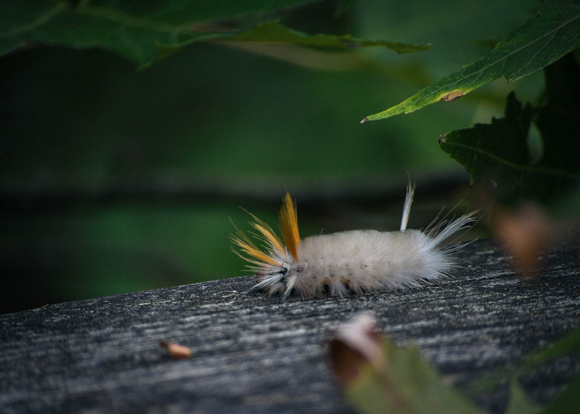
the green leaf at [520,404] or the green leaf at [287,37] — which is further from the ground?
the green leaf at [287,37]

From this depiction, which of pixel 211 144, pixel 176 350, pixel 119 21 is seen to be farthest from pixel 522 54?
pixel 211 144

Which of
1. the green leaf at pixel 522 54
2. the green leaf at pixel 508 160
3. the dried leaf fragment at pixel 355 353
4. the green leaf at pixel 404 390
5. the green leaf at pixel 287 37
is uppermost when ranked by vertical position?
the green leaf at pixel 287 37

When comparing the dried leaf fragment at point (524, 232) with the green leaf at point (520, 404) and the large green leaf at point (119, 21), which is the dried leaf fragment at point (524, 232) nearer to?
the green leaf at point (520, 404)

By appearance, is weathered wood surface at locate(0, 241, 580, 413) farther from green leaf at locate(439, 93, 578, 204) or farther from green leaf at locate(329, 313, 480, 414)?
green leaf at locate(439, 93, 578, 204)

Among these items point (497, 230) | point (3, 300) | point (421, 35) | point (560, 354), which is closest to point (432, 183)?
point (421, 35)

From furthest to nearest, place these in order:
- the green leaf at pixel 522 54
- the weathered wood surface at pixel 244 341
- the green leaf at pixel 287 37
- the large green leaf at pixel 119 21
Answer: the large green leaf at pixel 119 21
the green leaf at pixel 287 37
the green leaf at pixel 522 54
the weathered wood surface at pixel 244 341

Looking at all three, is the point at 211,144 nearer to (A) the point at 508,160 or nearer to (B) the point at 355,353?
(A) the point at 508,160

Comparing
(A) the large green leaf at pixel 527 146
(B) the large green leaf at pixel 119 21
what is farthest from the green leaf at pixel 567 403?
(B) the large green leaf at pixel 119 21
